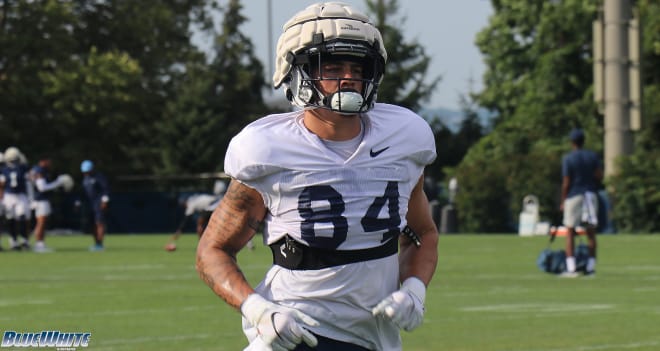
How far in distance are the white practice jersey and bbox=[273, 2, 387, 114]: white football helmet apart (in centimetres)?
14

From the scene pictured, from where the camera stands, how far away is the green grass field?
11281mm

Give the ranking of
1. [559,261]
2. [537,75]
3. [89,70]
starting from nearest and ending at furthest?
1. [559,261]
2. [89,70]
3. [537,75]

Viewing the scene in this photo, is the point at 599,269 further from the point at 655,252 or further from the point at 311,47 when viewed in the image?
the point at 311,47

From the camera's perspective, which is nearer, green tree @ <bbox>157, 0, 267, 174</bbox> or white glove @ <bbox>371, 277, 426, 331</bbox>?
white glove @ <bbox>371, 277, 426, 331</bbox>

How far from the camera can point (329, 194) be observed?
4.82 meters

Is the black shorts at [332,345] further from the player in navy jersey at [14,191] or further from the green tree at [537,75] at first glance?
the green tree at [537,75]

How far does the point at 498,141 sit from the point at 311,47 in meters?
54.7

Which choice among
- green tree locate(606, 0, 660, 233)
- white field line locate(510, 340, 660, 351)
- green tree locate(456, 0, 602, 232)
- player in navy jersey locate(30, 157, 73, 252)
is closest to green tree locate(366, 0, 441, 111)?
green tree locate(456, 0, 602, 232)

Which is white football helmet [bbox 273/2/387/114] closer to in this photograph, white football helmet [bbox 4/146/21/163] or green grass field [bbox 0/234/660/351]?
green grass field [bbox 0/234/660/351]

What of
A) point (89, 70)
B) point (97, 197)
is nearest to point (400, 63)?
point (89, 70)

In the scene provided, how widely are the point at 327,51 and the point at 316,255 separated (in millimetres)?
626

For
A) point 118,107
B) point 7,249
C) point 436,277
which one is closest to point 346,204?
point 436,277

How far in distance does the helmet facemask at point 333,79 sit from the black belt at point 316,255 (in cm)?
43

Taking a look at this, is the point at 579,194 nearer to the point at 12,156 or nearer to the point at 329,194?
the point at 12,156
